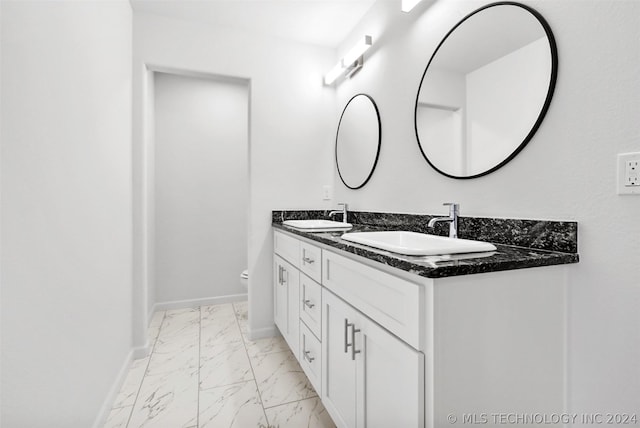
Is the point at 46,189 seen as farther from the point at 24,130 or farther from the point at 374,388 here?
the point at 374,388

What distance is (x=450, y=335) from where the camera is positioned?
2.62 ft

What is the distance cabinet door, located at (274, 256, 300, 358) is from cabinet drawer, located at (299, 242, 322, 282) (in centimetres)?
15

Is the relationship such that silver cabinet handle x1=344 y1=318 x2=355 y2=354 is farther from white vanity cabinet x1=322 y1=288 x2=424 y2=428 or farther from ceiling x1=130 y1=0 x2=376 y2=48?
ceiling x1=130 y1=0 x2=376 y2=48

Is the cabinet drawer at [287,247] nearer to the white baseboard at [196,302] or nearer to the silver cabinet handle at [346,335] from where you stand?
the silver cabinet handle at [346,335]

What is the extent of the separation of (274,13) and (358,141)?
104 centimetres

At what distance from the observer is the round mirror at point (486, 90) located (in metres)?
1.09

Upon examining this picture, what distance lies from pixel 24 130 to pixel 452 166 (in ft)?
5.06

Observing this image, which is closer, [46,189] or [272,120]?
[46,189]

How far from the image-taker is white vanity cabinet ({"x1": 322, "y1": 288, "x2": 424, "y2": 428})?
84cm

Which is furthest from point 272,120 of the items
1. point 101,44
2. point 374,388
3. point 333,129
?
point 374,388

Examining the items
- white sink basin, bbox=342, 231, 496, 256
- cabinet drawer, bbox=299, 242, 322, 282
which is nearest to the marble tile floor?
cabinet drawer, bbox=299, 242, 322, 282

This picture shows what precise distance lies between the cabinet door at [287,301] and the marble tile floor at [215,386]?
187 millimetres

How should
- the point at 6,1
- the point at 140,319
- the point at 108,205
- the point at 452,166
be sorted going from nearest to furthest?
1. the point at 6,1
2. the point at 452,166
3. the point at 108,205
4. the point at 140,319

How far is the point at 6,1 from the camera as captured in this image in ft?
2.63
